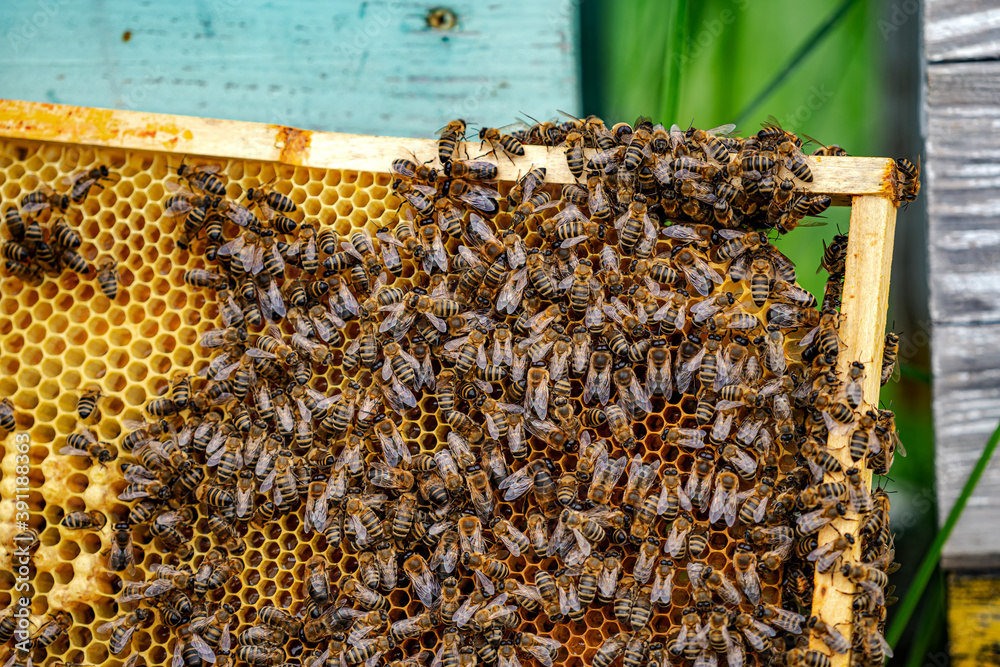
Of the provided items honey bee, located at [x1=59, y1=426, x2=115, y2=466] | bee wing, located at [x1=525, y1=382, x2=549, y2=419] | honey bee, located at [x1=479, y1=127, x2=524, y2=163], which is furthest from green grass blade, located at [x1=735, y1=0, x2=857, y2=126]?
honey bee, located at [x1=59, y1=426, x2=115, y2=466]

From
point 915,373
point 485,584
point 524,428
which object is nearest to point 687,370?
point 524,428

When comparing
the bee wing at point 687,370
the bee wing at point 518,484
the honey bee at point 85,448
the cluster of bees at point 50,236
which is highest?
the cluster of bees at point 50,236

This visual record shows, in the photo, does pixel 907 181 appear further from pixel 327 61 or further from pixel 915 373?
pixel 327 61

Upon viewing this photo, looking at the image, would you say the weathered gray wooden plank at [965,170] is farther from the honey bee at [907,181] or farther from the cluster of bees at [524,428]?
the cluster of bees at [524,428]

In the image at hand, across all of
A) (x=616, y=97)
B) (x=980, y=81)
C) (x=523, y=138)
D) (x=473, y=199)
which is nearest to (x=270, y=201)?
(x=473, y=199)

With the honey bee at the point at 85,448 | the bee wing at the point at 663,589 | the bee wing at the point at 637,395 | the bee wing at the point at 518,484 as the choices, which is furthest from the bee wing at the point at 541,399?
the honey bee at the point at 85,448

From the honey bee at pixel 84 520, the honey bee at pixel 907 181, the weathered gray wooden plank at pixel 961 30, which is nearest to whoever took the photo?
the honey bee at pixel 907 181

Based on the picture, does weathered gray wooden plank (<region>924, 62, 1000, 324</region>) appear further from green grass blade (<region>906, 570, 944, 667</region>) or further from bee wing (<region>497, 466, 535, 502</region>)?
bee wing (<region>497, 466, 535, 502</region>)
